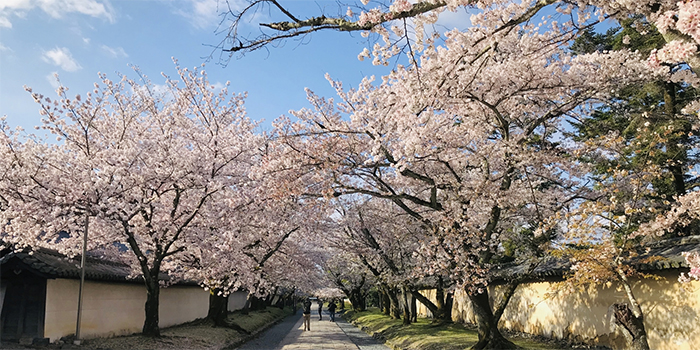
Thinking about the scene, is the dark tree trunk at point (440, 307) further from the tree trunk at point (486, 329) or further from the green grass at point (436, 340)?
the tree trunk at point (486, 329)

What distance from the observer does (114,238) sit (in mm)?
14070

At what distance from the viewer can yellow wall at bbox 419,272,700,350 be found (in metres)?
9.80

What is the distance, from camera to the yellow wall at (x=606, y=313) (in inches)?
386

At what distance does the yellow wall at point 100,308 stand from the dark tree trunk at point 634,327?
13443mm

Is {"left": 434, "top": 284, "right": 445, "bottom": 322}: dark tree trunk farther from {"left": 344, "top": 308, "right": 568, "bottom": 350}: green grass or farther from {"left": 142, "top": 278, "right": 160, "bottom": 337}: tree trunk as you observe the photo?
{"left": 142, "top": 278, "right": 160, "bottom": 337}: tree trunk

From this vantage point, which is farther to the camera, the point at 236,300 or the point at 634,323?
the point at 236,300

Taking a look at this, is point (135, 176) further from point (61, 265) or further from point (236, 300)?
point (236, 300)

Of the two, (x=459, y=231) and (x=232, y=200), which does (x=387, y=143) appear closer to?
(x=459, y=231)

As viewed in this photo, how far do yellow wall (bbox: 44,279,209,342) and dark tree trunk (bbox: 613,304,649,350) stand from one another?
13.4 m

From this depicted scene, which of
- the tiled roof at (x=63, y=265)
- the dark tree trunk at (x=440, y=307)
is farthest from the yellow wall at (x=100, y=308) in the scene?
the dark tree trunk at (x=440, y=307)

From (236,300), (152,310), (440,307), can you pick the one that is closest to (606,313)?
(440,307)

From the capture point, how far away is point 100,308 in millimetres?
14984

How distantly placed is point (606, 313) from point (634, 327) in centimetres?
359

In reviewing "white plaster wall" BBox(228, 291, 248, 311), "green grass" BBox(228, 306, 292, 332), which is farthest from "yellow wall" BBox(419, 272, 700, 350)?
"white plaster wall" BBox(228, 291, 248, 311)
